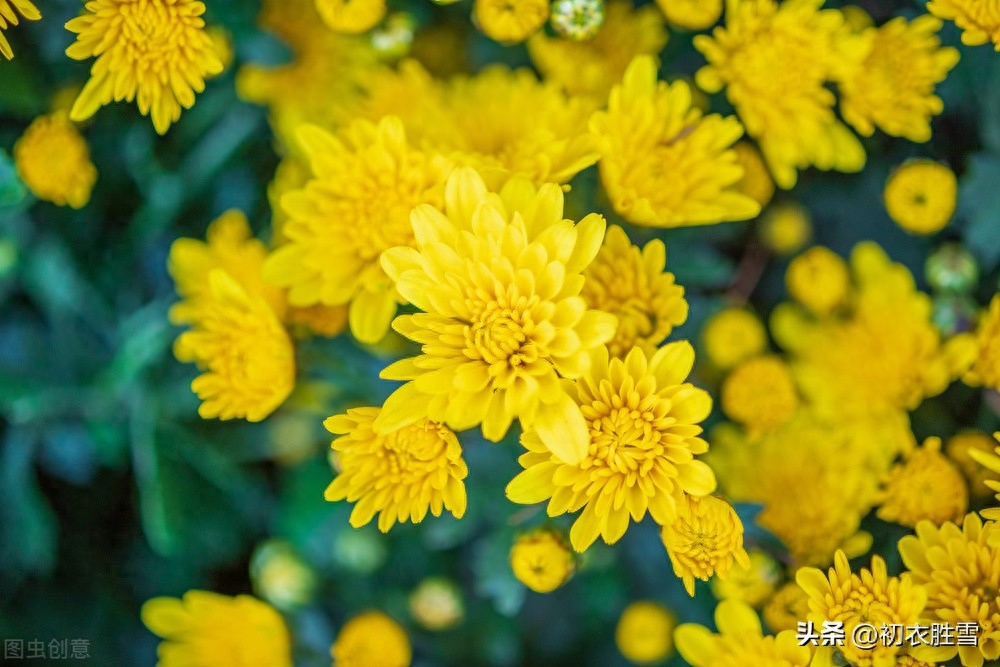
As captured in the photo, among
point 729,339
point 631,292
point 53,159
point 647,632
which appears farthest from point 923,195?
point 53,159

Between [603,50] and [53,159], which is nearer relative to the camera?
[53,159]

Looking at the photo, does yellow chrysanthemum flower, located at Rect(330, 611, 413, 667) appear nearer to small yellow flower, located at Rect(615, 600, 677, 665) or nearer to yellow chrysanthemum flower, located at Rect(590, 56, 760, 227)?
small yellow flower, located at Rect(615, 600, 677, 665)

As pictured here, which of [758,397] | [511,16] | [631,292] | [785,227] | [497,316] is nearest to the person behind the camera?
[497,316]

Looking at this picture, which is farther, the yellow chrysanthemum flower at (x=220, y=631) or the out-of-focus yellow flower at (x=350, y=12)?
the yellow chrysanthemum flower at (x=220, y=631)

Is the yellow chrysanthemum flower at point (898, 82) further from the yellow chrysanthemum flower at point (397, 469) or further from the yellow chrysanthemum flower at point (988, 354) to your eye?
the yellow chrysanthemum flower at point (397, 469)

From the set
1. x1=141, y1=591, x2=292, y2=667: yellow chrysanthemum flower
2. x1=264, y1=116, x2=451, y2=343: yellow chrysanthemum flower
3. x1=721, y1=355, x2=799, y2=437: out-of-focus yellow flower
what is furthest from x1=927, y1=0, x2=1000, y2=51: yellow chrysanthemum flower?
x1=141, y1=591, x2=292, y2=667: yellow chrysanthemum flower

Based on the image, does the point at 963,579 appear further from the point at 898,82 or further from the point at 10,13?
the point at 10,13

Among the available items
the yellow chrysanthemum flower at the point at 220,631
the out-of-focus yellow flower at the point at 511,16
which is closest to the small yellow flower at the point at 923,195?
the out-of-focus yellow flower at the point at 511,16
